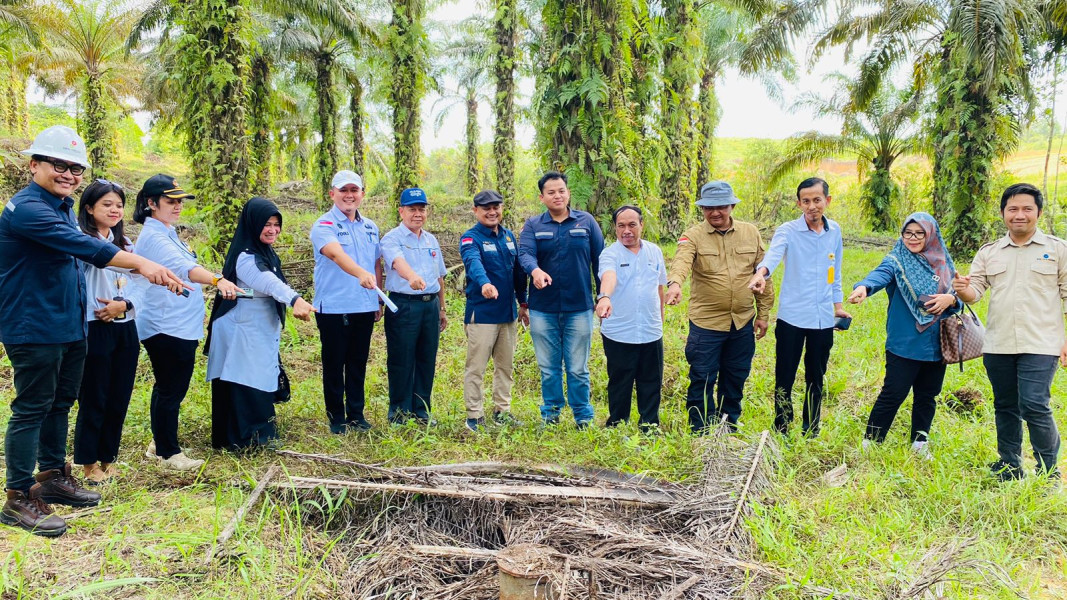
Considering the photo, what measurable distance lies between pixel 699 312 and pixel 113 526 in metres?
3.48

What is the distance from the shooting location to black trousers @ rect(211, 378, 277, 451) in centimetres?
406

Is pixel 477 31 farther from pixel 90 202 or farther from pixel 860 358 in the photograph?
pixel 90 202

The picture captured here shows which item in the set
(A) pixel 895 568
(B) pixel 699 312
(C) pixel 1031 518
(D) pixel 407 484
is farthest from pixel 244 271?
(C) pixel 1031 518

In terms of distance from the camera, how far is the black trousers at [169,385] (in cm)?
388

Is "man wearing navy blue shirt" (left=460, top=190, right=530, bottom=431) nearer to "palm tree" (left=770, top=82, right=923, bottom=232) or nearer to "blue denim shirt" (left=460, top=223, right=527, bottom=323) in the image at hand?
"blue denim shirt" (left=460, top=223, right=527, bottom=323)

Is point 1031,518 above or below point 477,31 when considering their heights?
below

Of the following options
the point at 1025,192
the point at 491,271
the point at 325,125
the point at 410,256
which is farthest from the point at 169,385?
the point at 325,125

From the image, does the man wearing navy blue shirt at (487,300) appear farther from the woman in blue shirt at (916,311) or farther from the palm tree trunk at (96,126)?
the palm tree trunk at (96,126)

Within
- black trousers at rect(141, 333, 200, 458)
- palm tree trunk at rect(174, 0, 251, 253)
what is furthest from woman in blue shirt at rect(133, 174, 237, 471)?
palm tree trunk at rect(174, 0, 251, 253)

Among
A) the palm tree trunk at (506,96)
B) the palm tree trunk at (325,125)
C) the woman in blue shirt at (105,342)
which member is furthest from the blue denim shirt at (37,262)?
the palm tree trunk at (325,125)

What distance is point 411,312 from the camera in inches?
182

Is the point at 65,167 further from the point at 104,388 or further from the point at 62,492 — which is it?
the point at 62,492

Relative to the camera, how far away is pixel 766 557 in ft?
9.58

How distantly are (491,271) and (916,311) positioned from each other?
272cm
